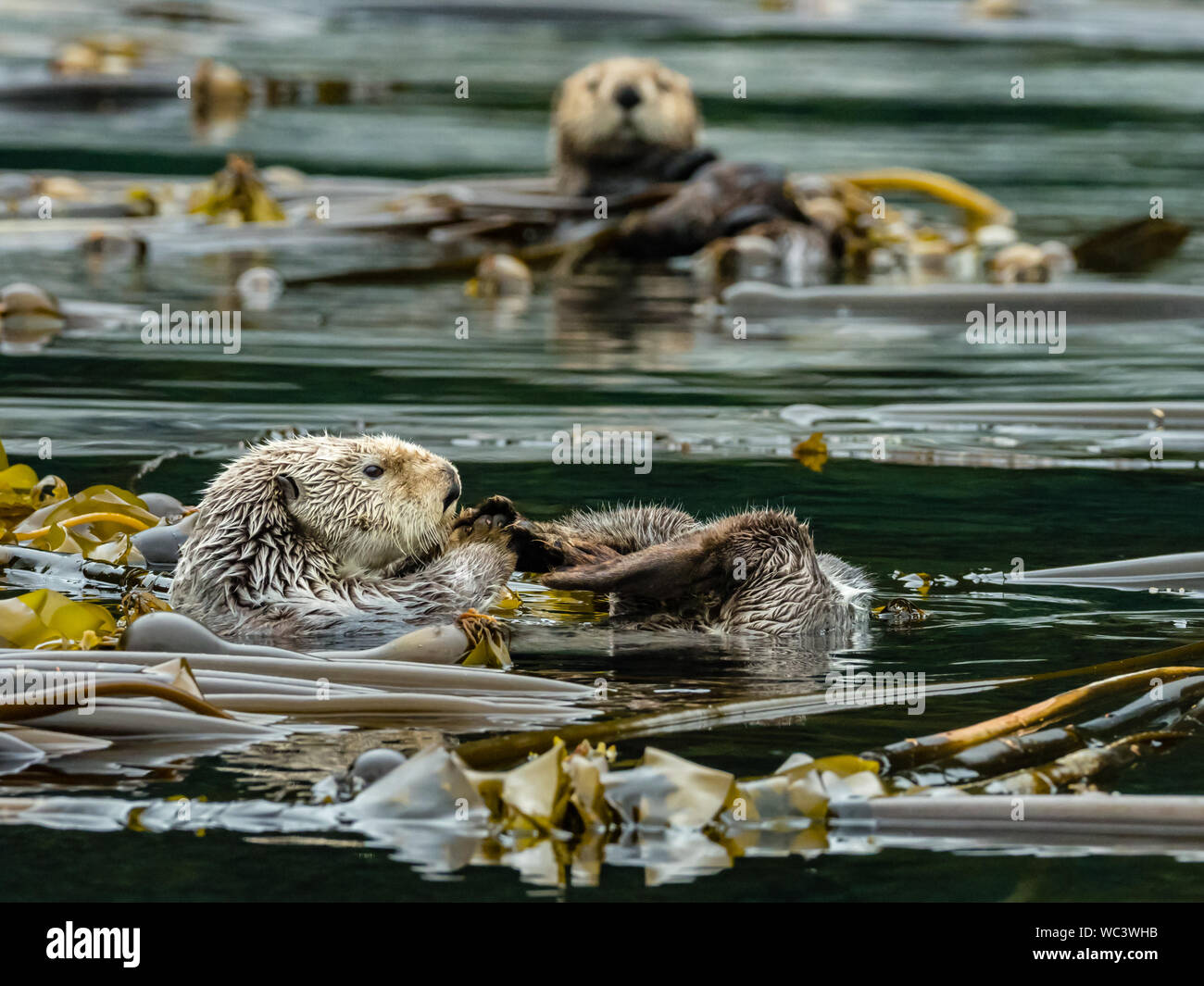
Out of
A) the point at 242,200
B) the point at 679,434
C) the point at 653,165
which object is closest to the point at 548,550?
the point at 679,434

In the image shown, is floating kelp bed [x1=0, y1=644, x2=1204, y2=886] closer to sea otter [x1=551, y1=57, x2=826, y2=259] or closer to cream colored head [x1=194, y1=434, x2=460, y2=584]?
cream colored head [x1=194, y1=434, x2=460, y2=584]

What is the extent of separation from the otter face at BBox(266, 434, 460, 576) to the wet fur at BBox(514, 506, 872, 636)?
0.76ft

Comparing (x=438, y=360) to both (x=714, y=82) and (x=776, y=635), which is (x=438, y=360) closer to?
(x=776, y=635)

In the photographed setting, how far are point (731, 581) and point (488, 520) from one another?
590 millimetres

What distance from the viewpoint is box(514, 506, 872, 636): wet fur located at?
4305mm

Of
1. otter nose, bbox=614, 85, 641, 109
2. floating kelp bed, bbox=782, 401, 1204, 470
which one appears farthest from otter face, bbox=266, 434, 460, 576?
otter nose, bbox=614, 85, 641, 109

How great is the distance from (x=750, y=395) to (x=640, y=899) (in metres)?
4.51

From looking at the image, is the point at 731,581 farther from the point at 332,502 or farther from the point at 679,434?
the point at 679,434

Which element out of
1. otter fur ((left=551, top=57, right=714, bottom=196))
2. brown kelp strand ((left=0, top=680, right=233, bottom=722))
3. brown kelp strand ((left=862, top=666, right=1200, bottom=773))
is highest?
otter fur ((left=551, top=57, right=714, bottom=196))

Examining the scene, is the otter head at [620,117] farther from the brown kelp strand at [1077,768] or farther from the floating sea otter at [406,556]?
the brown kelp strand at [1077,768]

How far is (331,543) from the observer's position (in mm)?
4465

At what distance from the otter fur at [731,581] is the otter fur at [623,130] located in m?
6.50
